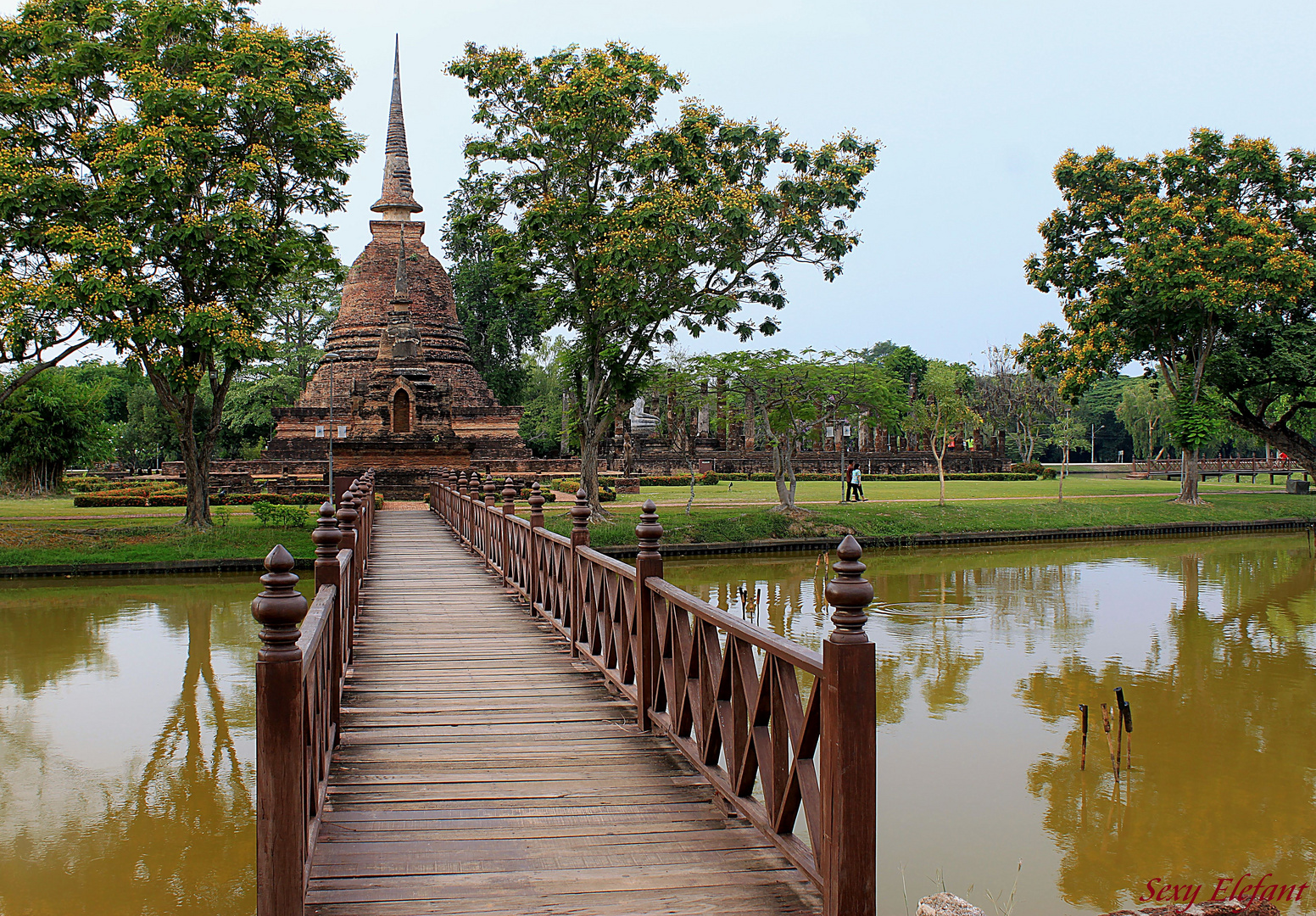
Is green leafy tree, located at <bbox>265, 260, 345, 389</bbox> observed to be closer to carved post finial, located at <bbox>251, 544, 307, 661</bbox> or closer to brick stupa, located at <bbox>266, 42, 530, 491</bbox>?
brick stupa, located at <bbox>266, 42, 530, 491</bbox>

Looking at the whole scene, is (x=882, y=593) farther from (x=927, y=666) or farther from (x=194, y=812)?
(x=194, y=812)

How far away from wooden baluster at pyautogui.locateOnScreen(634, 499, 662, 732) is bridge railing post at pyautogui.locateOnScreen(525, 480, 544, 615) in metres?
3.35

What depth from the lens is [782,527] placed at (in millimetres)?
21344

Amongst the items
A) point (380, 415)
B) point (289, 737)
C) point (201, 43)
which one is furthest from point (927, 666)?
point (380, 415)

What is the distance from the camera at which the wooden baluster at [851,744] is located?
3088 millimetres

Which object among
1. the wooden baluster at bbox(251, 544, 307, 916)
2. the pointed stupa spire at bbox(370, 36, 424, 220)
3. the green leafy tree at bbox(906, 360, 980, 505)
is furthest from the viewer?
the pointed stupa spire at bbox(370, 36, 424, 220)

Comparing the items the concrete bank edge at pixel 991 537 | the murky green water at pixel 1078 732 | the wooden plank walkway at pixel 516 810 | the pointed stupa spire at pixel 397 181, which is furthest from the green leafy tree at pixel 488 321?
the wooden plank walkway at pixel 516 810

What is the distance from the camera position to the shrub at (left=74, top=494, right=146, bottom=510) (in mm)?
24438

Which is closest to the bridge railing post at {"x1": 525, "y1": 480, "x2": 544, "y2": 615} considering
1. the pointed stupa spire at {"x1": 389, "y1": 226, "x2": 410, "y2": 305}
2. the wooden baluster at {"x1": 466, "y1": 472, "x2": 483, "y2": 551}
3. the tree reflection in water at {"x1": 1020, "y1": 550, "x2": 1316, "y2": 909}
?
the wooden baluster at {"x1": 466, "y1": 472, "x2": 483, "y2": 551}

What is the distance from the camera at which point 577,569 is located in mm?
7176

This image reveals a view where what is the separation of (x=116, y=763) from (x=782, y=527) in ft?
51.0

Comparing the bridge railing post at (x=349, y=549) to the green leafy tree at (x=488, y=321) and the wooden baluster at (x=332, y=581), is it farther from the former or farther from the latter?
the green leafy tree at (x=488, y=321)

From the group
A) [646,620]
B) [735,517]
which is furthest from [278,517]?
[646,620]

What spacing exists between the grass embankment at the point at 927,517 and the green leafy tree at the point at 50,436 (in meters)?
17.7
